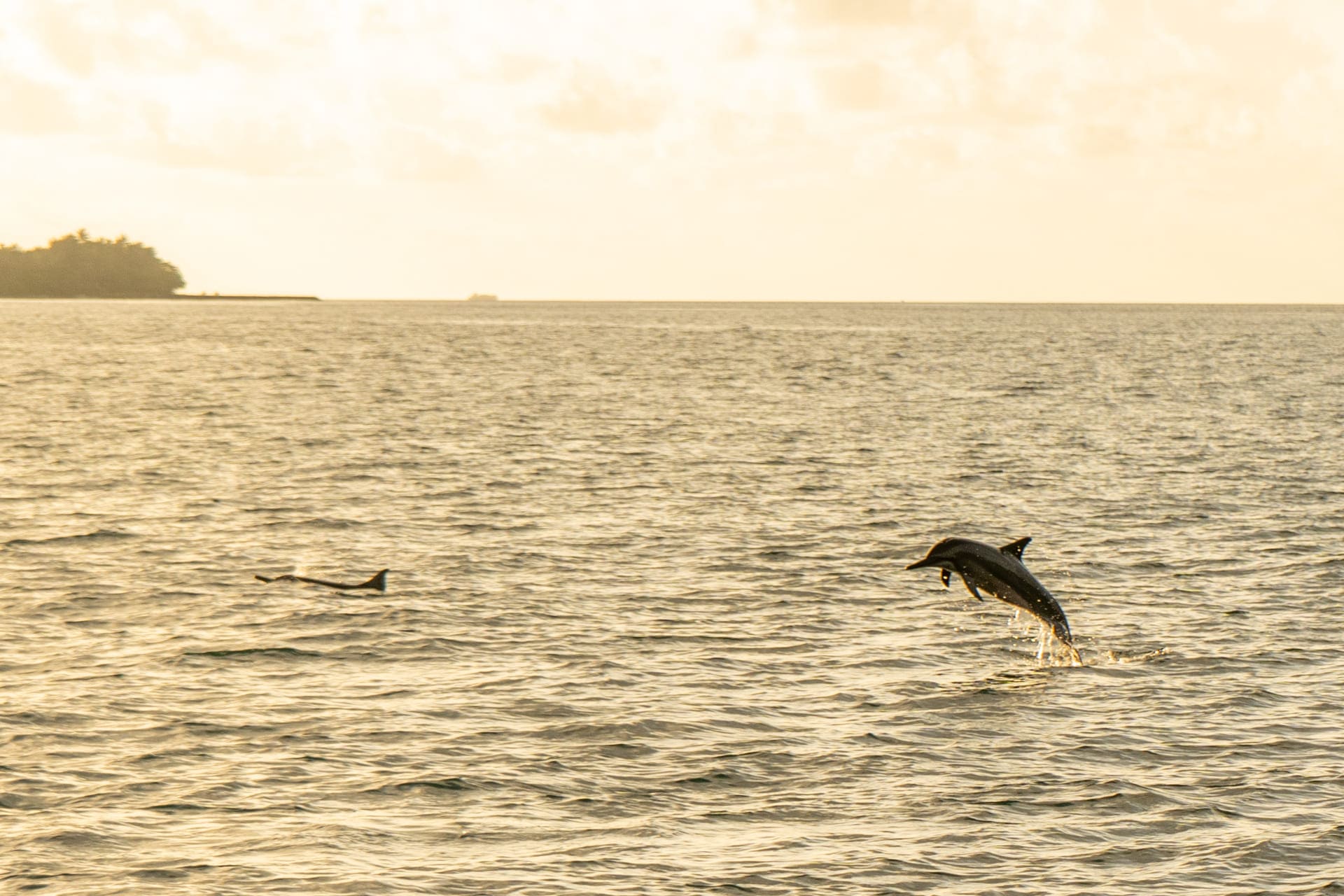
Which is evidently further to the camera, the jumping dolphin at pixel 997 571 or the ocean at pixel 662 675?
the jumping dolphin at pixel 997 571

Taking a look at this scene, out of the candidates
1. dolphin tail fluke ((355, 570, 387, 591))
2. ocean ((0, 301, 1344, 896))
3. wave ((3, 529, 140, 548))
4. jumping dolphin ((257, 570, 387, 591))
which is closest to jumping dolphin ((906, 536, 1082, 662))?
ocean ((0, 301, 1344, 896))

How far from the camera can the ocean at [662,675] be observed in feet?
53.4

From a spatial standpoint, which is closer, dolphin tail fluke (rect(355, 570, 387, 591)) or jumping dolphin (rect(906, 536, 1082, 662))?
jumping dolphin (rect(906, 536, 1082, 662))

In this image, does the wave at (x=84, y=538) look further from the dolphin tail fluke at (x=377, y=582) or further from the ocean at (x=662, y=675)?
the dolphin tail fluke at (x=377, y=582)

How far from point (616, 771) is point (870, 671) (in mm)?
6405

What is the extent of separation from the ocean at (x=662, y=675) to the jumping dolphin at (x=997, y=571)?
1.35 m

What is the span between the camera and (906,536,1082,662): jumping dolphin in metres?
21.5

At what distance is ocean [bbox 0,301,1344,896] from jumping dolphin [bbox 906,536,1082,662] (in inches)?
53.2

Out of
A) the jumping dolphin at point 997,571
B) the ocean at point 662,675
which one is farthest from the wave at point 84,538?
the jumping dolphin at point 997,571

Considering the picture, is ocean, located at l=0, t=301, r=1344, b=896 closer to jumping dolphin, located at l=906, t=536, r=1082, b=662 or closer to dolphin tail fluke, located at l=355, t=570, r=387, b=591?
dolphin tail fluke, located at l=355, t=570, r=387, b=591

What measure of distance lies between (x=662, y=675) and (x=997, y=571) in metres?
5.38

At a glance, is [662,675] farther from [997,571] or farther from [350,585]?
[350,585]

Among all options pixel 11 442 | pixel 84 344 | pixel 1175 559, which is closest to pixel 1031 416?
pixel 1175 559

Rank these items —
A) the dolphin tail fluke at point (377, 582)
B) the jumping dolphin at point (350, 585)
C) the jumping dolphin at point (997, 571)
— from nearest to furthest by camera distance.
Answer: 1. the jumping dolphin at point (997, 571)
2. the dolphin tail fluke at point (377, 582)
3. the jumping dolphin at point (350, 585)
